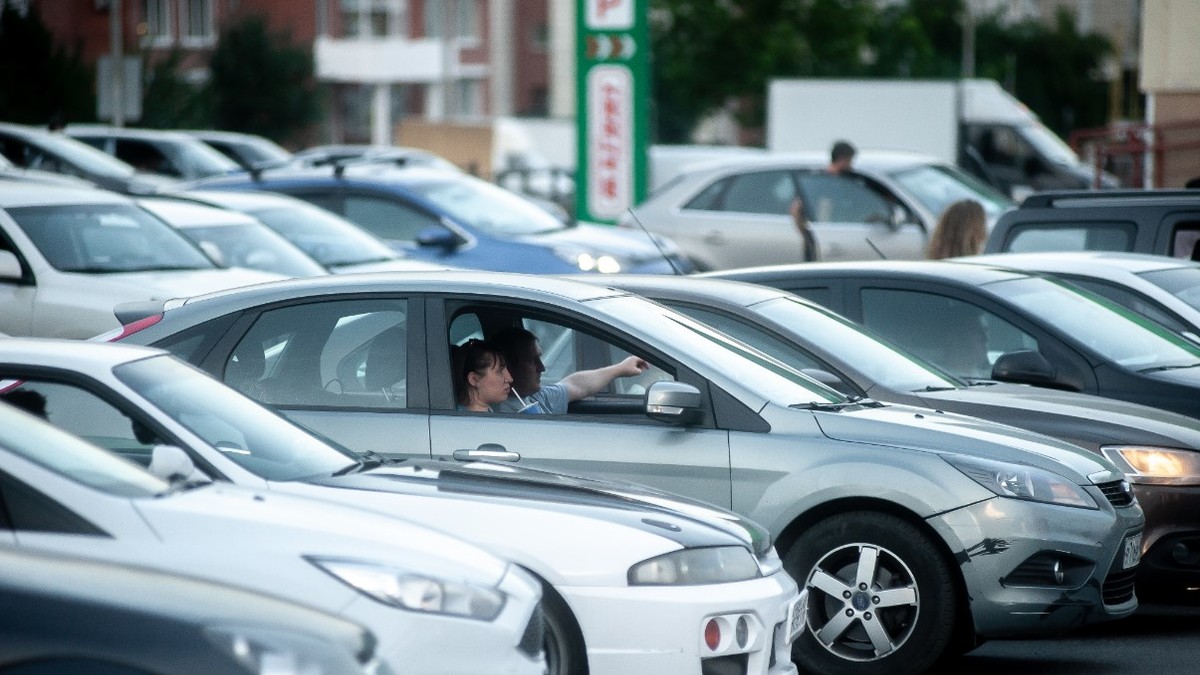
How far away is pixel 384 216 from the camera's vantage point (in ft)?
58.1

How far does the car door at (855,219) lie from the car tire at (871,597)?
11.2 metres

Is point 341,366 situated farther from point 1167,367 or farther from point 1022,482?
point 1167,367

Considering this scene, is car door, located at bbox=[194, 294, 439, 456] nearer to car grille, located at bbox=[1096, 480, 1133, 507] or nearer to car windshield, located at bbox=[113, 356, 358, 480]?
car windshield, located at bbox=[113, 356, 358, 480]

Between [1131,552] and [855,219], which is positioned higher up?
[855,219]

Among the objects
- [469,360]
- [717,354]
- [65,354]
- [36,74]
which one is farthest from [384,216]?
[36,74]

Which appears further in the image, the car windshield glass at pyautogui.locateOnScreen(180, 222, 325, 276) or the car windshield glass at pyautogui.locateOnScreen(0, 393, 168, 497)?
the car windshield glass at pyautogui.locateOnScreen(180, 222, 325, 276)

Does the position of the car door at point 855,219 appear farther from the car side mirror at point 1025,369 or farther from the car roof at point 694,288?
the car roof at point 694,288

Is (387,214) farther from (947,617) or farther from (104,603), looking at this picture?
(104,603)

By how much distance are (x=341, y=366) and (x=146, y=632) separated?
3515 mm

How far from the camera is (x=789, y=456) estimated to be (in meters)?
6.75

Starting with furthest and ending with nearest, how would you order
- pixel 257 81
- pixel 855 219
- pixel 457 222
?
pixel 257 81
pixel 855 219
pixel 457 222

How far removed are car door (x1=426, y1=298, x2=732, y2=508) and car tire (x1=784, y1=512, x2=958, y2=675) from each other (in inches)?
16.4

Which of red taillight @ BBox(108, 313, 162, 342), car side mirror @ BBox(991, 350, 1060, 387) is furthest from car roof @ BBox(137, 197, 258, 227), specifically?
car side mirror @ BBox(991, 350, 1060, 387)

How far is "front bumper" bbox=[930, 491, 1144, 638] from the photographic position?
21.8 feet
